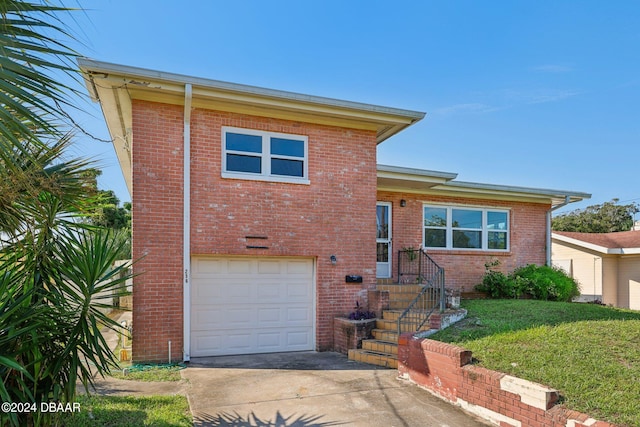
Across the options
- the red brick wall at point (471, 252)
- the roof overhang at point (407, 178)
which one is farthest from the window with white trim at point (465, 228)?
the roof overhang at point (407, 178)

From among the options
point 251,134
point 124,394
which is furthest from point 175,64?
point 124,394

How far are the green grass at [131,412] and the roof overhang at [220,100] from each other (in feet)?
17.3

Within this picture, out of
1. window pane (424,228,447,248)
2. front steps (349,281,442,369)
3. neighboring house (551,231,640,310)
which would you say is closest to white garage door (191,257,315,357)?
front steps (349,281,442,369)

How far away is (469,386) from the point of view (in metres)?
5.47

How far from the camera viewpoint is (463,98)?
48.7ft

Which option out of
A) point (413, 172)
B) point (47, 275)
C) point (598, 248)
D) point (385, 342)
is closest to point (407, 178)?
point (413, 172)

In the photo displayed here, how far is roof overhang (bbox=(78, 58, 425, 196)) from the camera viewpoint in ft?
24.0

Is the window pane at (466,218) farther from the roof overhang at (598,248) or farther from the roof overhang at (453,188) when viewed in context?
the roof overhang at (598,248)

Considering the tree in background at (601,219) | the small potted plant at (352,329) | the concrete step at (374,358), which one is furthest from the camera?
the tree in background at (601,219)

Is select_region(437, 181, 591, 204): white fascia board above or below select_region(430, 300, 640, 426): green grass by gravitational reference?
above

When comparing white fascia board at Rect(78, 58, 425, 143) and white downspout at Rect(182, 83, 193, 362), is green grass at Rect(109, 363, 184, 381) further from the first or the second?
white fascia board at Rect(78, 58, 425, 143)

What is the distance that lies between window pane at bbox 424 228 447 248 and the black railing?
711 millimetres

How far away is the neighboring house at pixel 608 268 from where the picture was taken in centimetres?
1634

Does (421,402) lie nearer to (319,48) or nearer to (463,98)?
(319,48)
